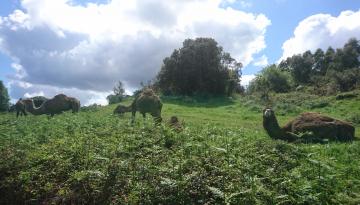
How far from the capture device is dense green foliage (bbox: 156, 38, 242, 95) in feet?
197

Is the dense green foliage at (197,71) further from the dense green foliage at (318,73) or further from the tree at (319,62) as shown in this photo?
the tree at (319,62)

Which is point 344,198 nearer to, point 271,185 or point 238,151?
point 271,185

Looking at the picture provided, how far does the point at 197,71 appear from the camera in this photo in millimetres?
60438

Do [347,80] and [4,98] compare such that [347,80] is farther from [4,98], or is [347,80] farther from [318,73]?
[4,98]

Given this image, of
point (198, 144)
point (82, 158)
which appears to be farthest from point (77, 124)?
point (198, 144)

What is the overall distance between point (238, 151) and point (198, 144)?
3.63 ft

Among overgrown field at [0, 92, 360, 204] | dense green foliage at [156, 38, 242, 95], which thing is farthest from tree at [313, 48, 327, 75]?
overgrown field at [0, 92, 360, 204]

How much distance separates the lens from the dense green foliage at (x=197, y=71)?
60.1 meters

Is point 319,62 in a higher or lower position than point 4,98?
higher

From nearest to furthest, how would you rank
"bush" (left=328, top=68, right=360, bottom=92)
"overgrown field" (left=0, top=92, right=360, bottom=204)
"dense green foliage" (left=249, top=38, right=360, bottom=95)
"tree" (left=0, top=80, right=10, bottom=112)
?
1. "overgrown field" (left=0, top=92, right=360, bottom=204)
2. "bush" (left=328, top=68, right=360, bottom=92)
3. "dense green foliage" (left=249, top=38, right=360, bottom=95)
4. "tree" (left=0, top=80, right=10, bottom=112)

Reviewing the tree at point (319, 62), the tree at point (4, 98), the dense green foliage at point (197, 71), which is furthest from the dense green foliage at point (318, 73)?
the tree at point (4, 98)

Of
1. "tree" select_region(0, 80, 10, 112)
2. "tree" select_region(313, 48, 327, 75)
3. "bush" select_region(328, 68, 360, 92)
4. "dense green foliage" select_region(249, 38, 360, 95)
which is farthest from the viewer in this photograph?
"tree" select_region(313, 48, 327, 75)

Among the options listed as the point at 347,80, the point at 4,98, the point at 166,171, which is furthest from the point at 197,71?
the point at 166,171

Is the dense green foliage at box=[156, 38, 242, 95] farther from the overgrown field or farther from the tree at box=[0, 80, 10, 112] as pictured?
the overgrown field
